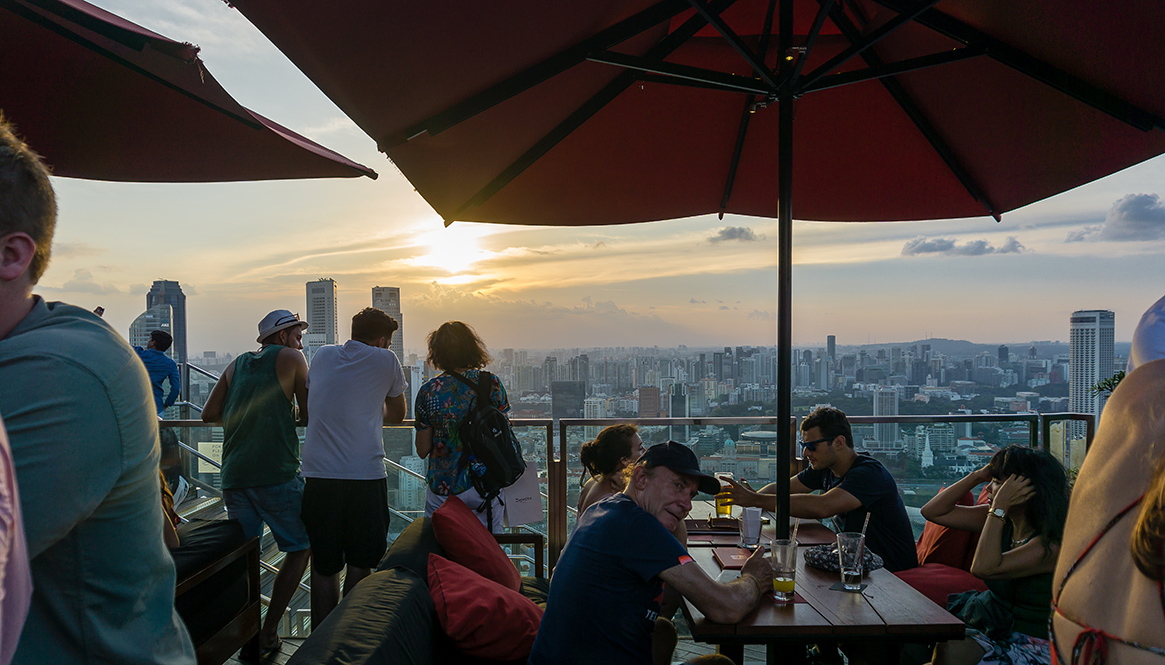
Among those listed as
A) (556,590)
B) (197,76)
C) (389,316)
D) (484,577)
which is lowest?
(484,577)

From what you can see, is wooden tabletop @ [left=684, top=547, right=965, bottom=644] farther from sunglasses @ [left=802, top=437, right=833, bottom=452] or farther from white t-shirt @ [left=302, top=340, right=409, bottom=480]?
white t-shirt @ [left=302, top=340, right=409, bottom=480]

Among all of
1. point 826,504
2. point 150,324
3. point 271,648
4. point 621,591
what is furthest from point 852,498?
point 150,324

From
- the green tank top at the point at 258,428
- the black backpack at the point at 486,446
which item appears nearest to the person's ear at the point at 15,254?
the black backpack at the point at 486,446

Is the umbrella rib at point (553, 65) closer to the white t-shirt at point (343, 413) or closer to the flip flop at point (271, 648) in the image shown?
the white t-shirt at point (343, 413)

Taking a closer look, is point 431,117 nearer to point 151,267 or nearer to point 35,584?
point 35,584

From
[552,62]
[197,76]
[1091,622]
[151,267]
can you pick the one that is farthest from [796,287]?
[151,267]

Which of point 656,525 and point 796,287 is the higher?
point 796,287

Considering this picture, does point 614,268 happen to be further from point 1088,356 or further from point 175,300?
point 175,300
